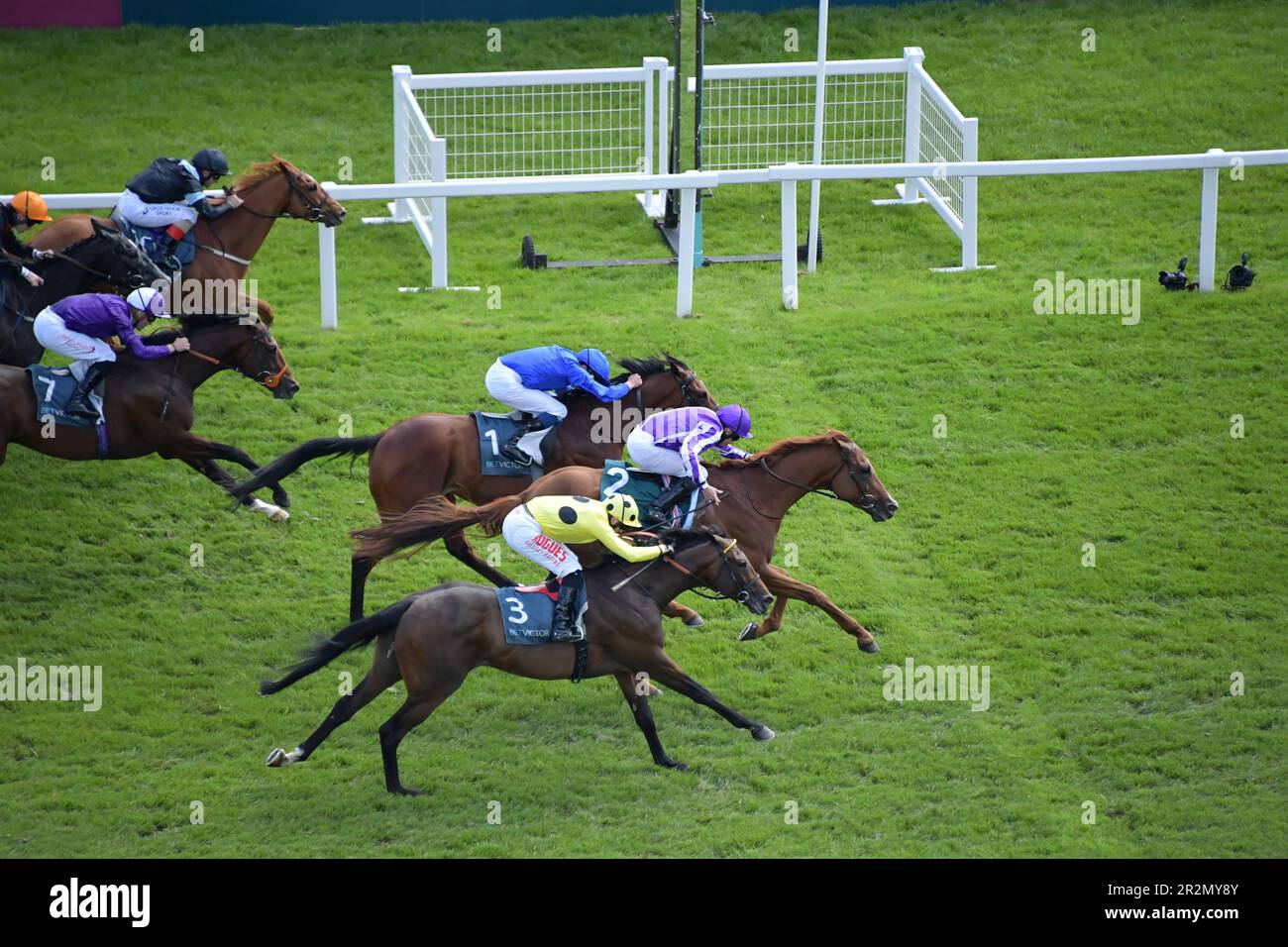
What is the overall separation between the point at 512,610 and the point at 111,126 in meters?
10.1

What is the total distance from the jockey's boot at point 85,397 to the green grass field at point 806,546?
0.98 m

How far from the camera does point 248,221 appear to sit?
12148 millimetres

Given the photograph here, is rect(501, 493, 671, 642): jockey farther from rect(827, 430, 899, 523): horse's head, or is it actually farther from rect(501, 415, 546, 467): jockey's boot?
rect(827, 430, 899, 523): horse's head

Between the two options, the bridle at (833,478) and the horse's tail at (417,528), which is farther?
the bridle at (833,478)

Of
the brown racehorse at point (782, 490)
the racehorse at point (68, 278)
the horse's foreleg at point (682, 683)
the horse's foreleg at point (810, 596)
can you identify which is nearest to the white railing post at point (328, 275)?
the racehorse at point (68, 278)

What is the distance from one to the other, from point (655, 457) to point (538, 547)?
0.97 meters

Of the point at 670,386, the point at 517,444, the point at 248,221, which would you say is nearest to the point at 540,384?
the point at 517,444

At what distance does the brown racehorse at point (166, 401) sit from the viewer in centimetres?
1039

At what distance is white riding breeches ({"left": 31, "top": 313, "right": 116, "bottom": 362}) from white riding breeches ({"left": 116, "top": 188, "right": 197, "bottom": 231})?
1.47 m

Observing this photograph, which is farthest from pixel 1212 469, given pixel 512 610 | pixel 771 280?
pixel 512 610

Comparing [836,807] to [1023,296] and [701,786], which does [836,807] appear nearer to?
[701,786]

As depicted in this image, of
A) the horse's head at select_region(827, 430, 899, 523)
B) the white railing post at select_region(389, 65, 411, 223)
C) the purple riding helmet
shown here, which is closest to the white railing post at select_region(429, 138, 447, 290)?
the white railing post at select_region(389, 65, 411, 223)

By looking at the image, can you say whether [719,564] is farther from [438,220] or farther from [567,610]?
[438,220]

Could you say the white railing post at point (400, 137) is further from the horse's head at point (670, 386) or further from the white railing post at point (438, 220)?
the horse's head at point (670, 386)
